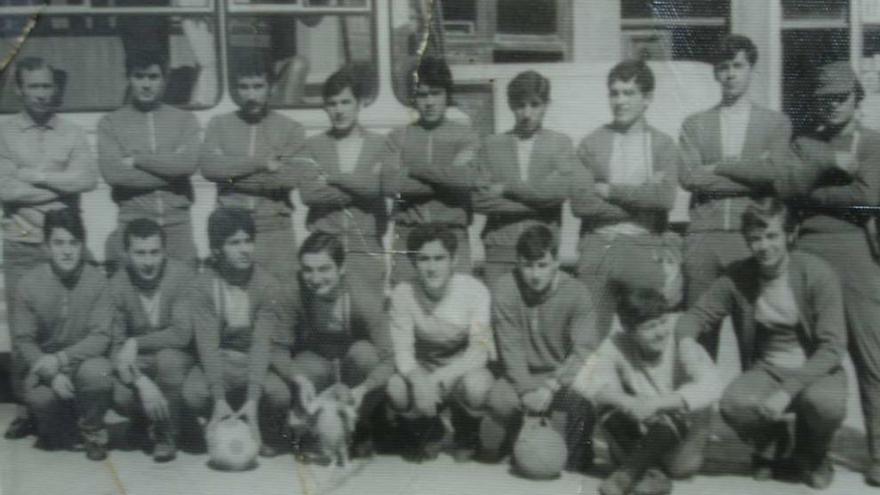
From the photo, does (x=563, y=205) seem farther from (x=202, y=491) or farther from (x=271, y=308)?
(x=202, y=491)

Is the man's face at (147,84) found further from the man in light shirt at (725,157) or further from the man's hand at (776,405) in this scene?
the man's hand at (776,405)

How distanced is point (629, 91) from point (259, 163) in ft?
3.62

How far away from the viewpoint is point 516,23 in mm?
3457

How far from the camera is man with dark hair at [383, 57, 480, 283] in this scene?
3510 mm

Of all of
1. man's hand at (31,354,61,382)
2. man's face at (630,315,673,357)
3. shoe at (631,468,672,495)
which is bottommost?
shoe at (631,468,672,495)

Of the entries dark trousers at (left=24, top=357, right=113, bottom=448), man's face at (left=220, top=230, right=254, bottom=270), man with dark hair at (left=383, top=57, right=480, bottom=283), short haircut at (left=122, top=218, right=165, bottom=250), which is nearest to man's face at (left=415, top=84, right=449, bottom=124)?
man with dark hair at (left=383, top=57, right=480, bottom=283)

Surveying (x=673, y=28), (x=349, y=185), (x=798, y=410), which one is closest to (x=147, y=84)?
(x=349, y=185)

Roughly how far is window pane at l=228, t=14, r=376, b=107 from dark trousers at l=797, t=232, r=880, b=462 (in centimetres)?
140

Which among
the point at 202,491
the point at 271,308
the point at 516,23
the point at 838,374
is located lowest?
the point at 202,491

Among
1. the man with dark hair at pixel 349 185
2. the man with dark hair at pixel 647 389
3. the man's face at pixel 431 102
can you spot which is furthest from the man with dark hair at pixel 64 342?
the man with dark hair at pixel 647 389

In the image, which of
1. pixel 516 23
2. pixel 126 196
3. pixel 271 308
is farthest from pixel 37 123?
pixel 516 23

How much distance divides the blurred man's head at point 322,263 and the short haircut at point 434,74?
0.53 metres

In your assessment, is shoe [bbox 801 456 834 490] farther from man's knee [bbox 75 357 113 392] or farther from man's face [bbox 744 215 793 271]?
man's knee [bbox 75 357 113 392]

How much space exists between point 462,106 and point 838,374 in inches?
53.0
